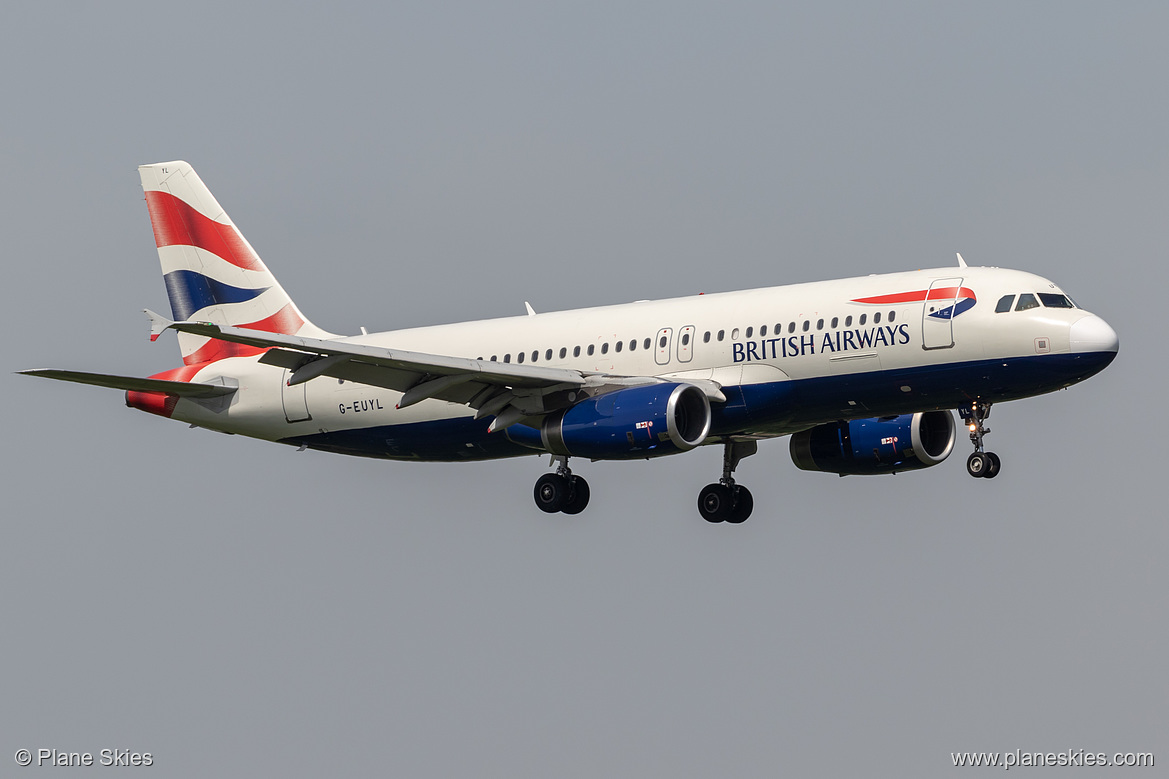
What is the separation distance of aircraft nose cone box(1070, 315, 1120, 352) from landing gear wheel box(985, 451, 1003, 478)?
3013 mm

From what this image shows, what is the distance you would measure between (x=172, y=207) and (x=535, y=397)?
14501 mm

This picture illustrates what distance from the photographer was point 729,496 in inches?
1785

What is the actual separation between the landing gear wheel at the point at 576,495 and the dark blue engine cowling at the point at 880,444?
595 cm

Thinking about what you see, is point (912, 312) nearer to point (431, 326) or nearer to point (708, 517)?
point (708, 517)

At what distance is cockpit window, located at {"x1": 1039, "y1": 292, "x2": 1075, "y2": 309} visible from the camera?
37.9 meters

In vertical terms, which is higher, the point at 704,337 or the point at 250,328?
the point at 250,328

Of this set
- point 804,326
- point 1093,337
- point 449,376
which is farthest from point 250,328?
point 1093,337

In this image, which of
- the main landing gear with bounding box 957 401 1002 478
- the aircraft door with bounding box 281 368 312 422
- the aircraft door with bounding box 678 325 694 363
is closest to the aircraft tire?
the main landing gear with bounding box 957 401 1002 478

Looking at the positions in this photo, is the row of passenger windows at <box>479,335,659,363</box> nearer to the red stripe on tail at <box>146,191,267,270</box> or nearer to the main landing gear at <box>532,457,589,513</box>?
the main landing gear at <box>532,457,589,513</box>

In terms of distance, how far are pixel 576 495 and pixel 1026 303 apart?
41.6ft

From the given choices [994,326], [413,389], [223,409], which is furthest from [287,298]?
[994,326]

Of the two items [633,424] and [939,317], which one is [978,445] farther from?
[633,424]

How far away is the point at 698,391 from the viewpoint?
39.1 metres

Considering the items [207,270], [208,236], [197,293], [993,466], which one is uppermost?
[208,236]
